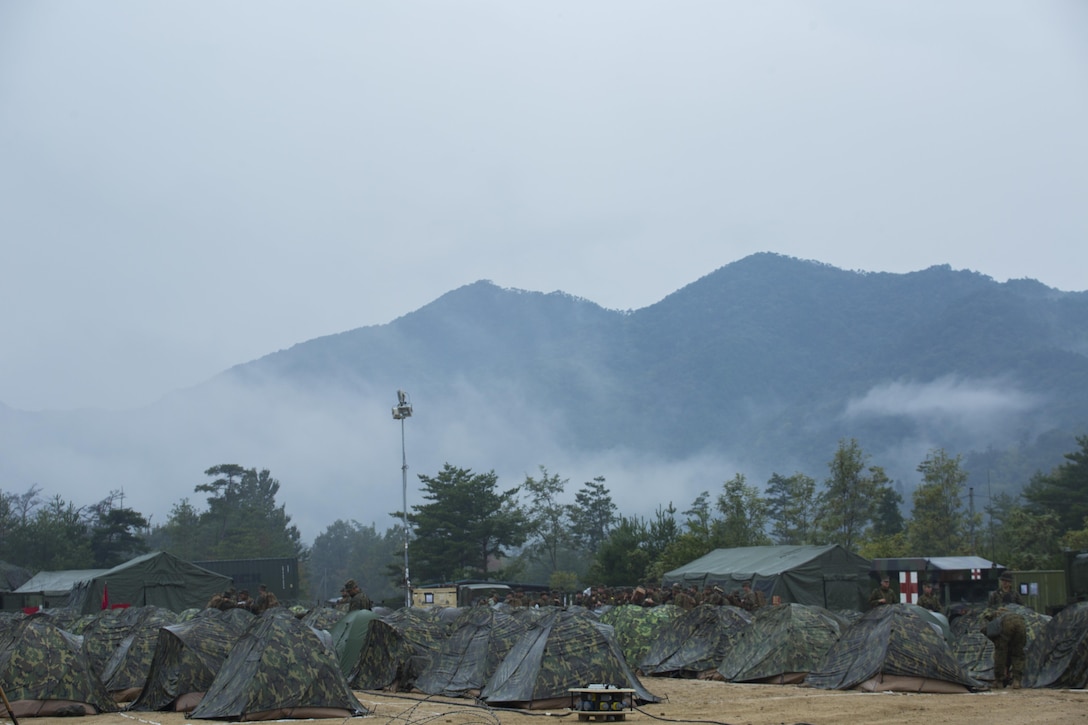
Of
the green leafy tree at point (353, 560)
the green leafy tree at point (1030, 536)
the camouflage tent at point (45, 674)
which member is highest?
the camouflage tent at point (45, 674)

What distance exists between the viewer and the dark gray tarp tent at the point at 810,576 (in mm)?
32625

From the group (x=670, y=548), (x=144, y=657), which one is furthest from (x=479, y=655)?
(x=670, y=548)

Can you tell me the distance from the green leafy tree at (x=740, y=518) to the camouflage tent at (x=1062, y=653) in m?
36.1

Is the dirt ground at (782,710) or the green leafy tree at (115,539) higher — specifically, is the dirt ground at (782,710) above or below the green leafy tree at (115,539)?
below

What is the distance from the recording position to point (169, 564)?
36344mm

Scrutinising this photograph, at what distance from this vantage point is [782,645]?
19078 mm

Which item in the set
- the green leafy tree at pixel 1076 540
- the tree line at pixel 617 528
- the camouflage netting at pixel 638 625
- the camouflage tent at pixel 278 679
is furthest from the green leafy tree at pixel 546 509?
the camouflage tent at pixel 278 679

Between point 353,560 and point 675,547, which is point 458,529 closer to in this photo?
point 675,547

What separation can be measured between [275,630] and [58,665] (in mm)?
3462

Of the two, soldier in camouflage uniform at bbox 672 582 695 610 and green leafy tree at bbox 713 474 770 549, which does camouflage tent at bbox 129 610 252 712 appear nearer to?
soldier in camouflage uniform at bbox 672 582 695 610

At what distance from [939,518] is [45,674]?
5287 cm

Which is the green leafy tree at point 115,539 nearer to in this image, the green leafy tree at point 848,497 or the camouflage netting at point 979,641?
the green leafy tree at point 848,497

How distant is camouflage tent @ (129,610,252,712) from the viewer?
1566 cm

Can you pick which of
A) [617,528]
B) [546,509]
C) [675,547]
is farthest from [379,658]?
[546,509]
